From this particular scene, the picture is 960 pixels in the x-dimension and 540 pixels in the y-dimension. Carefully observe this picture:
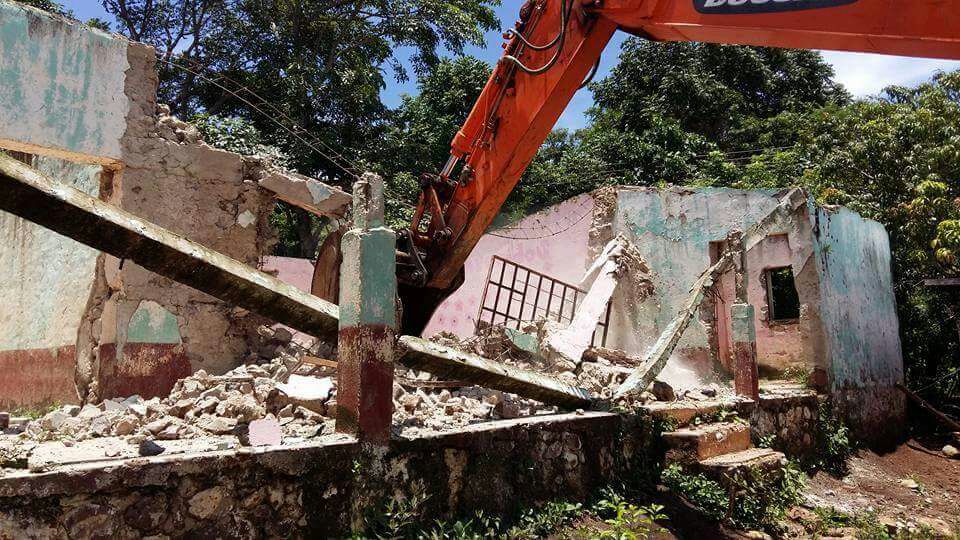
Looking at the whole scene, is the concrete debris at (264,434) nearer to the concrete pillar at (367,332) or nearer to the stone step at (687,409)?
the concrete pillar at (367,332)

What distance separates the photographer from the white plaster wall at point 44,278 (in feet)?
20.2

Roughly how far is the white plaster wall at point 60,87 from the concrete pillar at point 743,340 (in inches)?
251

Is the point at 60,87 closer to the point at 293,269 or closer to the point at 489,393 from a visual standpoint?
the point at 489,393

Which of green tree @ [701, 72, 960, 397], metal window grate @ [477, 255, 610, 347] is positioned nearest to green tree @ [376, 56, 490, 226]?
metal window grate @ [477, 255, 610, 347]

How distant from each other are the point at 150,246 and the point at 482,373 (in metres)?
2.23

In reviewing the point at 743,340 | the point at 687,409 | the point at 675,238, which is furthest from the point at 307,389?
the point at 675,238

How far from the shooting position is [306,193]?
23.1 ft

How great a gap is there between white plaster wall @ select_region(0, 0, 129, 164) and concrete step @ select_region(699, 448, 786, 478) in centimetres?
578

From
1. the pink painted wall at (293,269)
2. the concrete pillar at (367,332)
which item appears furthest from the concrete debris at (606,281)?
the pink painted wall at (293,269)

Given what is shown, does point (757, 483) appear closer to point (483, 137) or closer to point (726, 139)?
point (483, 137)

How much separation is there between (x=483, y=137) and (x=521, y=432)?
9.66 ft

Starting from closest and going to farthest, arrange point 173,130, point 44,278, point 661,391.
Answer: point 173,130, point 44,278, point 661,391

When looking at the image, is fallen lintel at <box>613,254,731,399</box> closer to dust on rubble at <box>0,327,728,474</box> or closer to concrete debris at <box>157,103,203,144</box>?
dust on rubble at <box>0,327,728,474</box>

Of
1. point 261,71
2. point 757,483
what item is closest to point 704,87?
point 261,71
